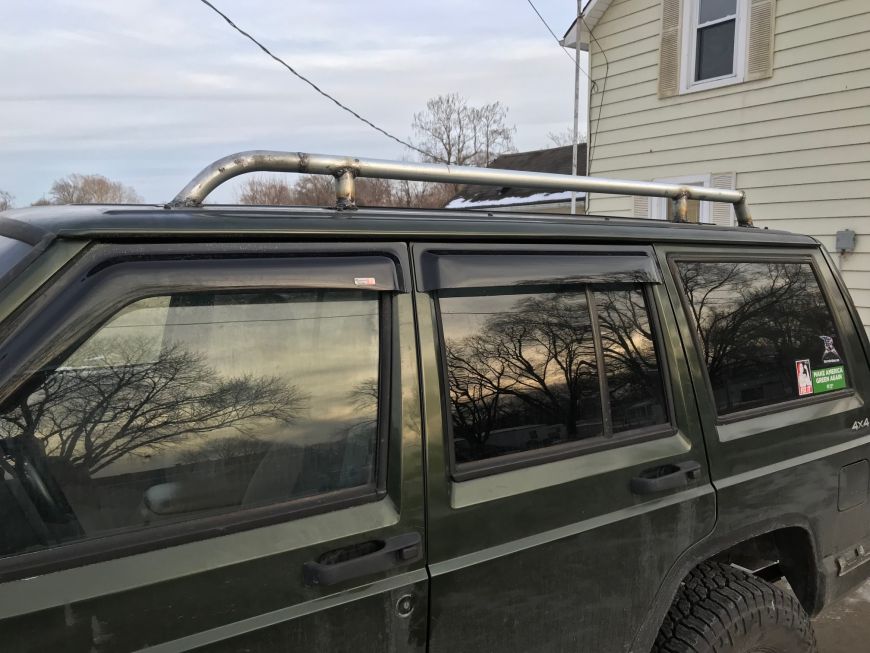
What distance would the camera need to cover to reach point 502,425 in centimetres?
169

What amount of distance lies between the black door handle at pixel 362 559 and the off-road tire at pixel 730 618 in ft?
3.29

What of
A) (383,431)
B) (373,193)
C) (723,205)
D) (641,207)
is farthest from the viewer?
(373,193)

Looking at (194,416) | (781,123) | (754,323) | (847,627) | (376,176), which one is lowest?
(847,627)

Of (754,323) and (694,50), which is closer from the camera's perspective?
(754,323)

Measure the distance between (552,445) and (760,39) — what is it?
7.75 meters

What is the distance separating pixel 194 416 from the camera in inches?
52.1

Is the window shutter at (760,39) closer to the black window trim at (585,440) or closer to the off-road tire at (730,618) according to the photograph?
the black window trim at (585,440)

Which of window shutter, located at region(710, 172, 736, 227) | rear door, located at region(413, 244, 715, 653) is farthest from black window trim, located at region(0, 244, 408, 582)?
window shutter, located at region(710, 172, 736, 227)

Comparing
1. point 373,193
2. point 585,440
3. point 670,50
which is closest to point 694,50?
point 670,50

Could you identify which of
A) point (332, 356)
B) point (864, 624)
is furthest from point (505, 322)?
point (864, 624)

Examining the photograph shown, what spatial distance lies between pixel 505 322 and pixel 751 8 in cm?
787

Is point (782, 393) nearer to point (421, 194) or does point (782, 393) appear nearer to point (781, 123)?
point (781, 123)

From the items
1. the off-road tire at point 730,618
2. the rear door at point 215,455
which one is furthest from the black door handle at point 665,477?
the rear door at point 215,455

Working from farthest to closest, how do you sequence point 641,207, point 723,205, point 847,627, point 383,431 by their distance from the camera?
point 641,207
point 723,205
point 847,627
point 383,431
